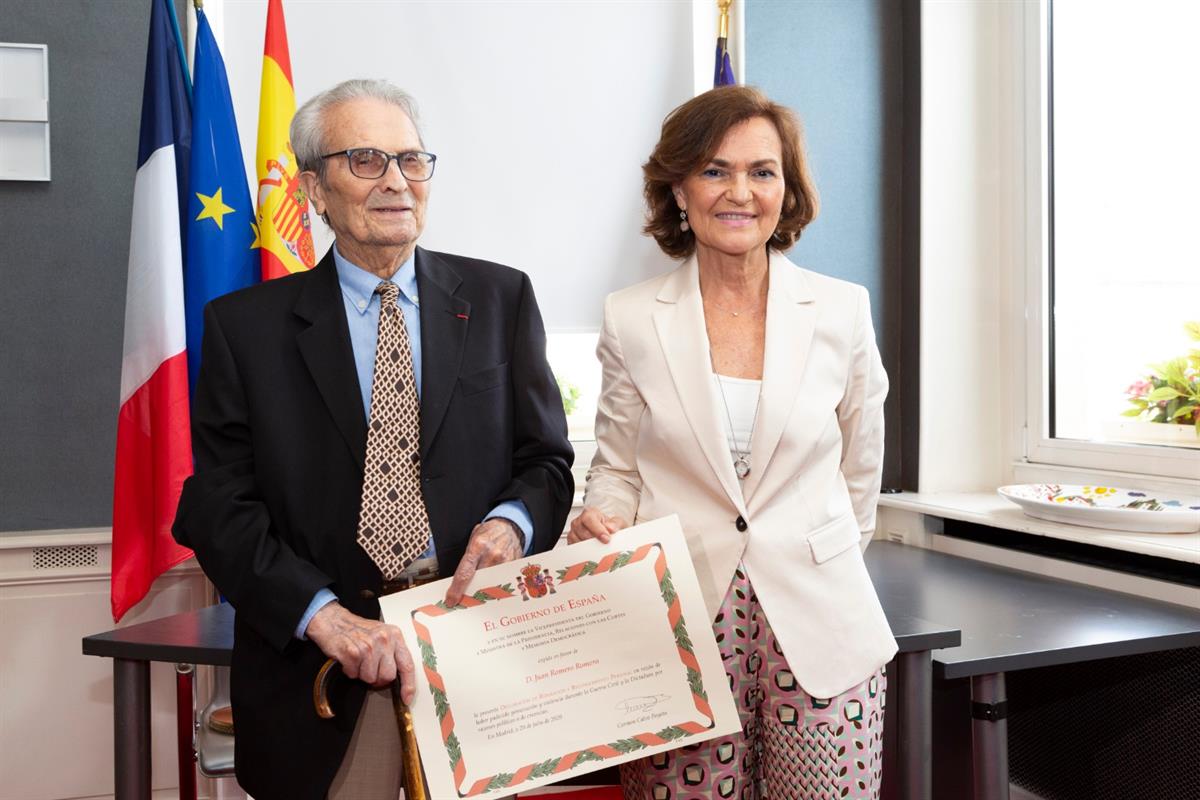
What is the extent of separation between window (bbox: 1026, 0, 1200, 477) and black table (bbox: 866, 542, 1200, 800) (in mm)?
554

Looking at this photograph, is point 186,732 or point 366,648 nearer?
point 366,648

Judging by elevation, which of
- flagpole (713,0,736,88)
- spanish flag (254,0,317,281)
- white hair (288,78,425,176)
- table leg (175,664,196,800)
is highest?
flagpole (713,0,736,88)

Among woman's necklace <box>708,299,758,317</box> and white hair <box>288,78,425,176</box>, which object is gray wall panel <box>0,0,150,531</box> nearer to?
white hair <box>288,78,425,176</box>

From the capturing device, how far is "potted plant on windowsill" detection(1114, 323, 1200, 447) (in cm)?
255

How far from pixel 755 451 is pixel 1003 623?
0.98 m

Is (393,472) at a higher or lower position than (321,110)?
lower

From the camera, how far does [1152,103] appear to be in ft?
8.92

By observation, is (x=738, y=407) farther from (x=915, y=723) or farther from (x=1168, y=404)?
(x=1168, y=404)

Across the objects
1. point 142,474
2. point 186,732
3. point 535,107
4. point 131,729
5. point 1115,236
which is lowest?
point 186,732

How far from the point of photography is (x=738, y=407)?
1479mm

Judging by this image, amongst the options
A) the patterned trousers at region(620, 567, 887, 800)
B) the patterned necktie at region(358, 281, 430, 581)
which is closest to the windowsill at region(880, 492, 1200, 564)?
the patterned trousers at region(620, 567, 887, 800)

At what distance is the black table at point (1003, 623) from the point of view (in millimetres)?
1855

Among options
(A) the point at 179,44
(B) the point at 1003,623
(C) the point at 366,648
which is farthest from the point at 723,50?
(C) the point at 366,648
